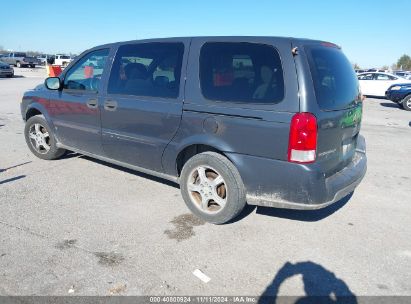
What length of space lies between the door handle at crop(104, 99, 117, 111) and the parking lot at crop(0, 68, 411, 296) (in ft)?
3.43

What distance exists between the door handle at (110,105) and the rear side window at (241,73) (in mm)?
1316

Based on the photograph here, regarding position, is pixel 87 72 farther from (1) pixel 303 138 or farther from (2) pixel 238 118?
(1) pixel 303 138

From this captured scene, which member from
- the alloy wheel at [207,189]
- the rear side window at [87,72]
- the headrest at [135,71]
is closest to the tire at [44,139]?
the rear side window at [87,72]

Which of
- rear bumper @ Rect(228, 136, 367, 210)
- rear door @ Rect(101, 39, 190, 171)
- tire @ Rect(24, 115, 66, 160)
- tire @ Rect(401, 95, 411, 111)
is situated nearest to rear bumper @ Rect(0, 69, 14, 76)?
tire @ Rect(24, 115, 66, 160)

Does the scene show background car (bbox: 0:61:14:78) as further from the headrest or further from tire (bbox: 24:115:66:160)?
the headrest

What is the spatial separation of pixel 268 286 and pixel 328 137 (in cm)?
143

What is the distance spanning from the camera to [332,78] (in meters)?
3.54

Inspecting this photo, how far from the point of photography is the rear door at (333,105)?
10.6ft

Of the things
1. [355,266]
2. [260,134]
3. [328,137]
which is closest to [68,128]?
[260,134]

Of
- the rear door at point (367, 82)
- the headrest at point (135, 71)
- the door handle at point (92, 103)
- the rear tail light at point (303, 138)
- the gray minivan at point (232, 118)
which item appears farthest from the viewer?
the rear door at point (367, 82)

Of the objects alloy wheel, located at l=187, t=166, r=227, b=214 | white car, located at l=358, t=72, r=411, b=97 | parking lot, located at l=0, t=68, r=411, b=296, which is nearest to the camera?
parking lot, located at l=0, t=68, r=411, b=296

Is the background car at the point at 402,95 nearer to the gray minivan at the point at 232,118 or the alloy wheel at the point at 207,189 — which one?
the gray minivan at the point at 232,118

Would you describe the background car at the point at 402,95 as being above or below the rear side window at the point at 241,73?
below

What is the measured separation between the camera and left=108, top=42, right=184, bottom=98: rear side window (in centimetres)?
396
